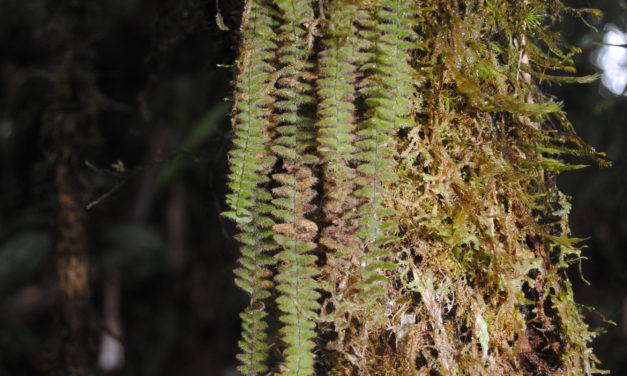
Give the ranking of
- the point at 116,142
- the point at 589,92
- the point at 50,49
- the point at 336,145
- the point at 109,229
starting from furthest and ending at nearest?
the point at 589,92 → the point at 116,142 → the point at 109,229 → the point at 50,49 → the point at 336,145

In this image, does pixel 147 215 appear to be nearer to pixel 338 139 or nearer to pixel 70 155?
pixel 70 155

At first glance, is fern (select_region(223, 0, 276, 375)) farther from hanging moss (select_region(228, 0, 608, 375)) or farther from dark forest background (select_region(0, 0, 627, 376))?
dark forest background (select_region(0, 0, 627, 376))

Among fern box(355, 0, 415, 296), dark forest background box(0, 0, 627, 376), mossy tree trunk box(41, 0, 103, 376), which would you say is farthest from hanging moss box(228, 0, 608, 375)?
dark forest background box(0, 0, 627, 376)

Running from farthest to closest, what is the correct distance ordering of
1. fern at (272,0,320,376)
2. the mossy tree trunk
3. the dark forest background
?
the dark forest background, the mossy tree trunk, fern at (272,0,320,376)

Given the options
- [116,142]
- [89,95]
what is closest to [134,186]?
[116,142]

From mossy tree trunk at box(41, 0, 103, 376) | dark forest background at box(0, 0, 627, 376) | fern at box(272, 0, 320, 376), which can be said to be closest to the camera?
fern at box(272, 0, 320, 376)

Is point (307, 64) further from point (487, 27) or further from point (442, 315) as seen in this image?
point (442, 315)

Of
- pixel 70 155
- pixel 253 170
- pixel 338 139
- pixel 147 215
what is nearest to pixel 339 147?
pixel 338 139
